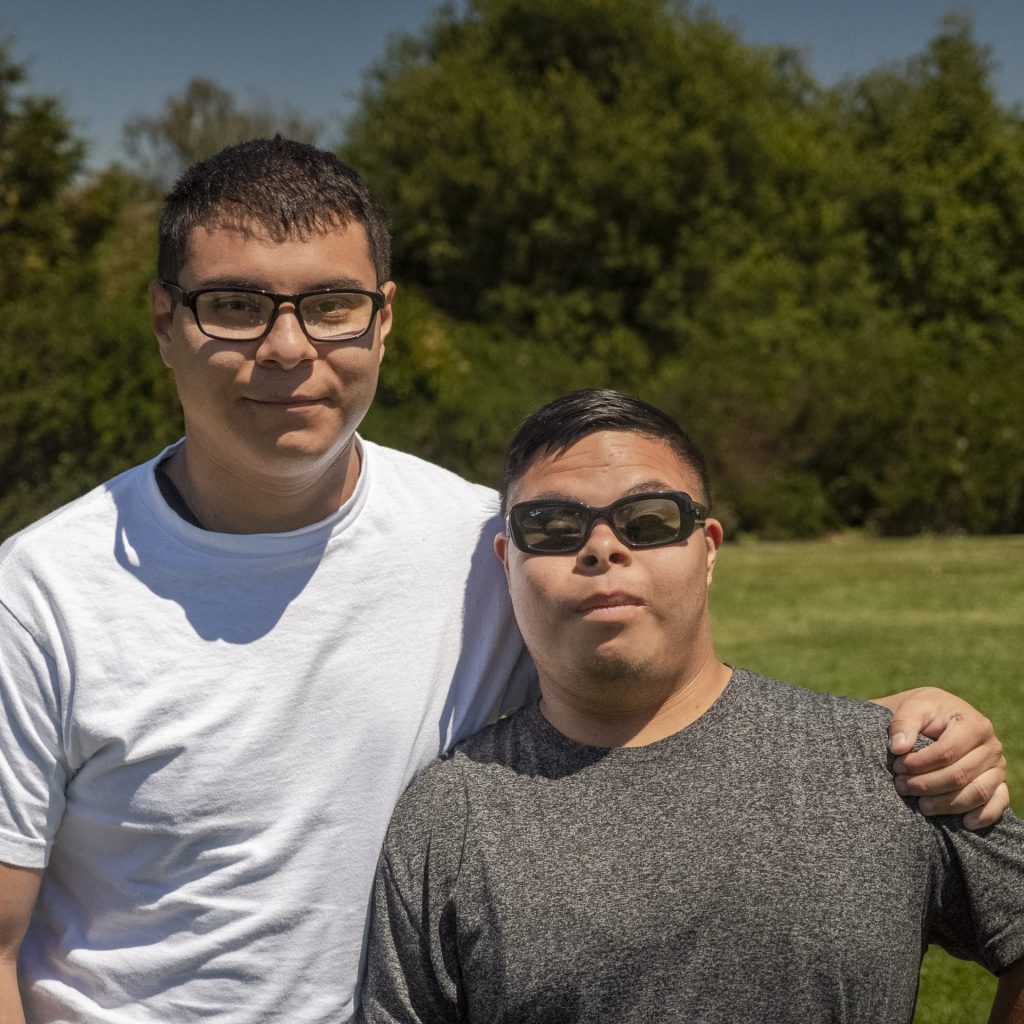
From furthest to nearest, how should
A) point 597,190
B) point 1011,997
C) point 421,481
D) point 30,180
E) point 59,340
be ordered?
point 597,190, point 30,180, point 59,340, point 421,481, point 1011,997

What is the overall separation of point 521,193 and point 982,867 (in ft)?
74.8

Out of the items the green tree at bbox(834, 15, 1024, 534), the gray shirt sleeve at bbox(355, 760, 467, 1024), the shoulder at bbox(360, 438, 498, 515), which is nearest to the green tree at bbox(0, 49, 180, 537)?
the shoulder at bbox(360, 438, 498, 515)

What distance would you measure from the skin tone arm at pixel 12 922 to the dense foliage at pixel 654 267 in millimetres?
11055

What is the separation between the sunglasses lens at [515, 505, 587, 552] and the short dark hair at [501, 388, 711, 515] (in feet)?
0.52

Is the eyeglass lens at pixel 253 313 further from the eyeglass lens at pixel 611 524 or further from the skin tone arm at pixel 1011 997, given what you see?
the skin tone arm at pixel 1011 997

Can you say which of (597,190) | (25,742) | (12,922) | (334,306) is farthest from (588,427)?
(597,190)

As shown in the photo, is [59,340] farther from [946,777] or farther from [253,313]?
[946,777]

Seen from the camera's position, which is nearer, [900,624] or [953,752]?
[953,752]

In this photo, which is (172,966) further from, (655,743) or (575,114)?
(575,114)

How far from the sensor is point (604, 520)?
2541 mm

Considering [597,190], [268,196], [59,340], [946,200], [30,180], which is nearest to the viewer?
[268,196]

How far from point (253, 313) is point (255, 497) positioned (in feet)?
1.18

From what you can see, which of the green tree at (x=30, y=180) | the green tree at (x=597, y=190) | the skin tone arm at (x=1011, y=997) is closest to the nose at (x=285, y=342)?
the skin tone arm at (x=1011, y=997)

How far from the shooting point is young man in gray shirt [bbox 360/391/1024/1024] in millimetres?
2312
